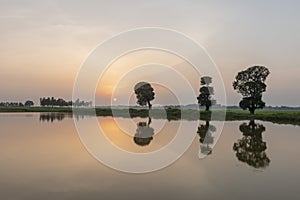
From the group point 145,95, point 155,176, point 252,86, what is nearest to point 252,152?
point 155,176

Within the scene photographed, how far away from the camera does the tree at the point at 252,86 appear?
42.7 meters

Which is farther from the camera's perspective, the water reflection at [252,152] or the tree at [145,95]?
the tree at [145,95]

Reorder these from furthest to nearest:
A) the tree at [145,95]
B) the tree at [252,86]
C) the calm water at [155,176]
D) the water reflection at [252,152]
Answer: the tree at [145,95], the tree at [252,86], the water reflection at [252,152], the calm water at [155,176]

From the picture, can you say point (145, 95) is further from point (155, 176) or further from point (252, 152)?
point (155, 176)

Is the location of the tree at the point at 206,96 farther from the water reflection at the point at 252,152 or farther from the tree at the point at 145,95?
the water reflection at the point at 252,152

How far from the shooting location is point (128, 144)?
16.5 metres

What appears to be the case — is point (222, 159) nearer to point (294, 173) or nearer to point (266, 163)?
point (266, 163)

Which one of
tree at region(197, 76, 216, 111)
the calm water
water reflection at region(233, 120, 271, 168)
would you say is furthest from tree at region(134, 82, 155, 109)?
the calm water

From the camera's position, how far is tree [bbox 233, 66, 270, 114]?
42719 mm

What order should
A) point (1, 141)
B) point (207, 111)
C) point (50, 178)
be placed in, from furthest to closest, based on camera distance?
point (207, 111) < point (1, 141) < point (50, 178)

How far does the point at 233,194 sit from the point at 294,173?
3.27 metres

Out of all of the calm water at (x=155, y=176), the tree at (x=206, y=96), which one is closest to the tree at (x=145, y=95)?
the tree at (x=206, y=96)

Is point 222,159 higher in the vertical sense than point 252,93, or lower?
lower

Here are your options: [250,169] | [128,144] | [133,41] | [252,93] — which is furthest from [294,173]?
[252,93]
